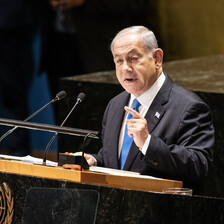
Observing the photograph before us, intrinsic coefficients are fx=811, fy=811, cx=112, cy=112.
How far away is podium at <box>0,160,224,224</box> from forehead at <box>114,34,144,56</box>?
74 centimetres

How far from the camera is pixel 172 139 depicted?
3.97m

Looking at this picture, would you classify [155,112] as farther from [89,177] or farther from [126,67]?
[89,177]

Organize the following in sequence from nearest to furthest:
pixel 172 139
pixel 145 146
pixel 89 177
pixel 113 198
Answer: pixel 113 198 → pixel 89 177 → pixel 145 146 → pixel 172 139

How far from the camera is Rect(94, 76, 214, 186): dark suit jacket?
12.4 feet

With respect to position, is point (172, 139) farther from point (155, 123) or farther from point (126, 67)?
point (126, 67)

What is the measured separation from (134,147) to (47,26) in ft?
12.2

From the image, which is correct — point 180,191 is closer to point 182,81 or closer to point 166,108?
point 166,108

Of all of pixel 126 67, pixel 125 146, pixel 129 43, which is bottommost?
pixel 125 146

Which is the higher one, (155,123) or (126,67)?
(126,67)

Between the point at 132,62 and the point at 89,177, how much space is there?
2.52 feet

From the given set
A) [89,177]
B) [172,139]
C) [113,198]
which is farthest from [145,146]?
[113,198]

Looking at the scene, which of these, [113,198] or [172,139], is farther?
[172,139]

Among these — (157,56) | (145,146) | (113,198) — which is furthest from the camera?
(157,56)

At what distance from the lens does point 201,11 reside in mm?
8281
